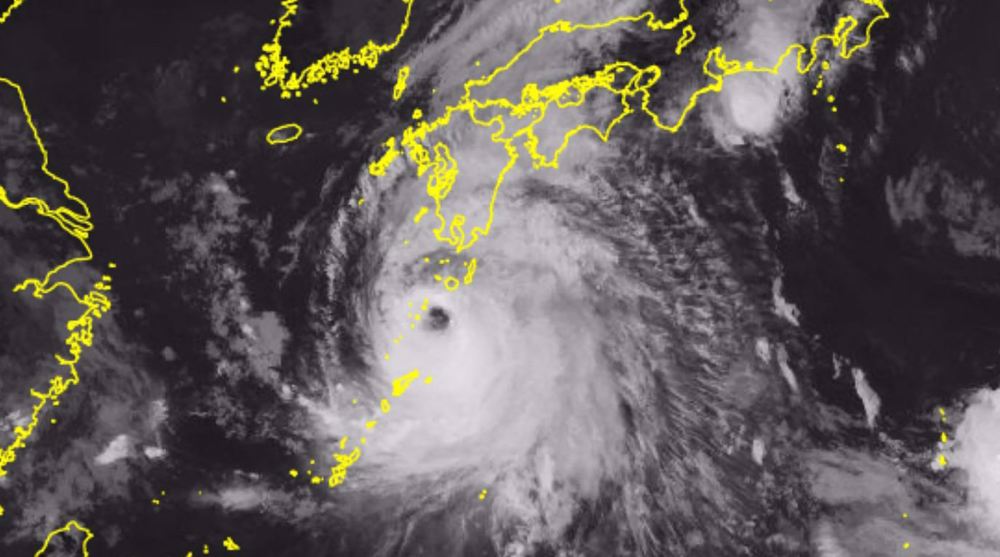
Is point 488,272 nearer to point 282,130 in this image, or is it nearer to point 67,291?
point 282,130

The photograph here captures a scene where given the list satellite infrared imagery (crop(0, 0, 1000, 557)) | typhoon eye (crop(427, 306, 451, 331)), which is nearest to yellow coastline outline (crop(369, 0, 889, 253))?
satellite infrared imagery (crop(0, 0, 1000, 557))

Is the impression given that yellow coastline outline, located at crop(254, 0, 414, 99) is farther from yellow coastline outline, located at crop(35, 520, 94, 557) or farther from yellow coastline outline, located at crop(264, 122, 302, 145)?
yellow coastline outline, located at crop(35, 520, 94, 557)

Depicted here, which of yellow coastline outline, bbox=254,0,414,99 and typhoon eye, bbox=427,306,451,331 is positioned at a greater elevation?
Answer: yellow coastline outline, bbox=254,0,414,99

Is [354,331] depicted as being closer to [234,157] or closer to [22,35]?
[234,157]

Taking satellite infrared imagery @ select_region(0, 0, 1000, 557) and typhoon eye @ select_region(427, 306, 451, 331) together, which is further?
typhoon eye @ select_region(427, 306, 451, 331)

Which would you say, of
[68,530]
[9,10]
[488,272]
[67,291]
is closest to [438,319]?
[488,272]

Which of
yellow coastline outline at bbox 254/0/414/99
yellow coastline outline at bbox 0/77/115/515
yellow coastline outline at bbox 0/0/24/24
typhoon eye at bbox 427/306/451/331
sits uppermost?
yellow coastline outline at bbox 0/0/24/24

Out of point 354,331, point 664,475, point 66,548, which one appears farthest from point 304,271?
point 664,475

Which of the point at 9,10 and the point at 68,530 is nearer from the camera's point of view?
the point at 68,530
